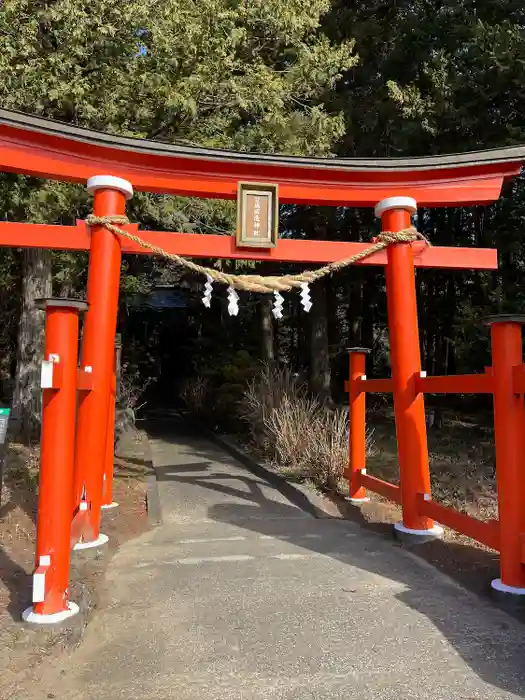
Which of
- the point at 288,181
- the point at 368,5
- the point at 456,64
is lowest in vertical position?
the point at 288,181

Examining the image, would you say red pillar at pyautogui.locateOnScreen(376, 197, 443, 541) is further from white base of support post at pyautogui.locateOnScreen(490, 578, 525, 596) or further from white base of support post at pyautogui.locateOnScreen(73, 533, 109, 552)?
white base of support post at pyautogui.locateOnScreen(73, 533, 109, 552)

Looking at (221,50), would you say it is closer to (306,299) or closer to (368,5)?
(306,299)

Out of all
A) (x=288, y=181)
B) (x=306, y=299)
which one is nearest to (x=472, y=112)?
(x=288, y=181)

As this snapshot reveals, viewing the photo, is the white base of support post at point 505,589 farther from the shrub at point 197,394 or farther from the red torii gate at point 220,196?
the shrub at point 197,394

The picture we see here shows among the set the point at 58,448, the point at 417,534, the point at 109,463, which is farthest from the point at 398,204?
the point at 109,463

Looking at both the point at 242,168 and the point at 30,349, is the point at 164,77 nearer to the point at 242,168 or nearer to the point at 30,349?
the point at 242,168

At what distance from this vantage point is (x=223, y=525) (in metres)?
5.34

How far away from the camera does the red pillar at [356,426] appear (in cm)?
589

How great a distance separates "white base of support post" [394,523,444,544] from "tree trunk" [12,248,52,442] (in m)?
5.88

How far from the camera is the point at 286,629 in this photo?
3.01m

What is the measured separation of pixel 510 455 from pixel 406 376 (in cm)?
147

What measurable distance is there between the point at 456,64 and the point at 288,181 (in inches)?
236

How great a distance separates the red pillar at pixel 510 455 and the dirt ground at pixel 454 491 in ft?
1.00

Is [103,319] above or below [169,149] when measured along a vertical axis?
below
